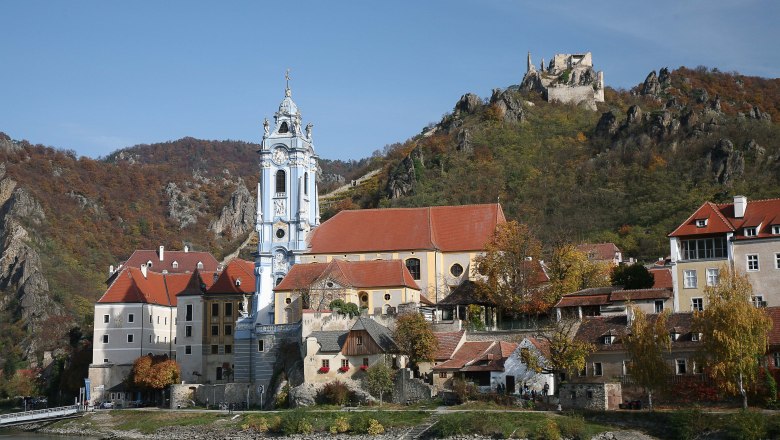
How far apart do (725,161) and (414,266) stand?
42.7 meters

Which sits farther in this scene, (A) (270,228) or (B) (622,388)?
(A) (270,228)

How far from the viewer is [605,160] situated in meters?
116

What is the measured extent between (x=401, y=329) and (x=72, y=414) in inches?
1015

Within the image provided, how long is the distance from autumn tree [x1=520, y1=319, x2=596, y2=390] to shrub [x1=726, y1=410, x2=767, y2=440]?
10.00m

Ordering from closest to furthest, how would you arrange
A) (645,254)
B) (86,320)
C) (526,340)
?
1. (526,340)
2. (645,254)
3. (86,320)

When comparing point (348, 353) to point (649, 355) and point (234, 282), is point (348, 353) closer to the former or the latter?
point (649, 355)

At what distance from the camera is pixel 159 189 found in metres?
184

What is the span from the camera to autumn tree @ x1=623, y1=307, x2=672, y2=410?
165 feet

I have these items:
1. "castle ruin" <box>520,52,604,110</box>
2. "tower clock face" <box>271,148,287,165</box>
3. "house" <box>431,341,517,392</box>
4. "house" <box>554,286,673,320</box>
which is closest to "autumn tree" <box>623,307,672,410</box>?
"house" <box>554,286,673,320</box>

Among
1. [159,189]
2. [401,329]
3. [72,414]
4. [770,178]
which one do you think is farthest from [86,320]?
[159,189]

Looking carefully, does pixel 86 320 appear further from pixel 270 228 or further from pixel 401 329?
pixel 401 329

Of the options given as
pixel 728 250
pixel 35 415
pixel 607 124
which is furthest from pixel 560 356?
pixel 607 124

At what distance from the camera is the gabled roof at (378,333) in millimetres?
60875

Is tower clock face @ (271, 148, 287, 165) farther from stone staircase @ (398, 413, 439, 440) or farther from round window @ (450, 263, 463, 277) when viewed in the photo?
stone staircase @ (398, 413, 439, 440)
